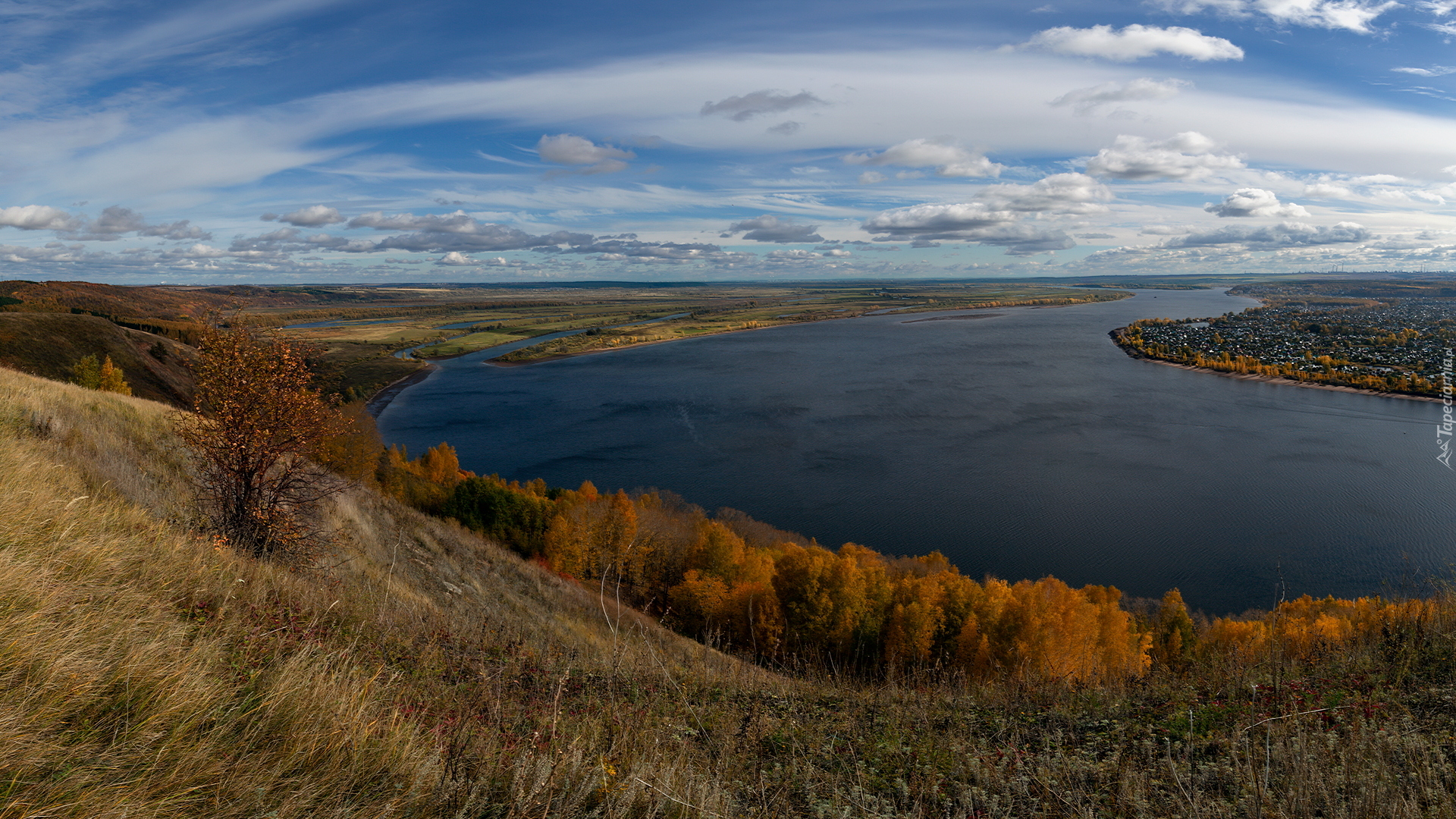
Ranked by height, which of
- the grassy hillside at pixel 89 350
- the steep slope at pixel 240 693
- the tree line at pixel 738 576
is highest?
the grassy hillside at pixel 89 350

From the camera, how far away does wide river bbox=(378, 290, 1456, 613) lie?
32594mm

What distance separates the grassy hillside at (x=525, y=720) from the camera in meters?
2.64

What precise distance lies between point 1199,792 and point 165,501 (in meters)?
11.2

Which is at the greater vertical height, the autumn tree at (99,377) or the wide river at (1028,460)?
the autumn tree at (99,377)

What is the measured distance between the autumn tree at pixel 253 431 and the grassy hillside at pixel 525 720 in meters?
0.66

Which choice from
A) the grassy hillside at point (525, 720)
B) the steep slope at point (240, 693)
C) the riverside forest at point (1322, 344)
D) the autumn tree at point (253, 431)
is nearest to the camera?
the steep slope at point (240, 693)

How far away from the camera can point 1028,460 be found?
147 ft

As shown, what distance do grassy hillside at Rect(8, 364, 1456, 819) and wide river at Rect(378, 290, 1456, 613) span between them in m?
21.4

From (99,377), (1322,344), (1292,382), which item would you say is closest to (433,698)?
(99,377)

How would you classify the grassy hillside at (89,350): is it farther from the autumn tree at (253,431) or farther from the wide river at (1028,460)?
the autumn tree at (253,431)

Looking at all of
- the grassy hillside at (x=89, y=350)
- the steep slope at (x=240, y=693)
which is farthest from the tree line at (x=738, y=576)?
the grassy hillside at (x=89, y=350)

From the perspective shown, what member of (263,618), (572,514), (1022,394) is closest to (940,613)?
(572,514)

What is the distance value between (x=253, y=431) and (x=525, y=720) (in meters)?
6.41

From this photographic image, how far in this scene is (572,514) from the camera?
1231 inches
